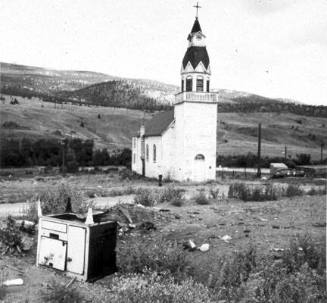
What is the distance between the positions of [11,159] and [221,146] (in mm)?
38616

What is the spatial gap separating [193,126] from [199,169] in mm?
3230

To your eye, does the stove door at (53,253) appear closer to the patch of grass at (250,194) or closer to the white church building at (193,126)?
the patch of grass at (250,194)

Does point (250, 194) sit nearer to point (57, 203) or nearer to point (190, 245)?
point (57, 203)

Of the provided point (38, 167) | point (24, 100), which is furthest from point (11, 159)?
point (24, 100)

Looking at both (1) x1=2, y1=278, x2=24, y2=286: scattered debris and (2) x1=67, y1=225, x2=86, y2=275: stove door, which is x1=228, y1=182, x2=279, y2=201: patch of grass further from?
(1) x1=2, y1=278, x2=24, y2=286: scattered debris

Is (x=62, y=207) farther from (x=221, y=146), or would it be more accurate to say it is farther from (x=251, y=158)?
(x=221, y=146)

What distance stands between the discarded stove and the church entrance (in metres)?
23.9

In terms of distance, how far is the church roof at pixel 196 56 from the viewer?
3184cm

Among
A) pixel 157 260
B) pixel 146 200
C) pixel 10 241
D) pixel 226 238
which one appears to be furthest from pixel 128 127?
pixel 157 260

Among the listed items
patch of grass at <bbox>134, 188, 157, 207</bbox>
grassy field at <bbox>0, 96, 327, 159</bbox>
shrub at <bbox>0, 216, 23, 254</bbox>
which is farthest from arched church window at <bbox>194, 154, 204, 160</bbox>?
grassy field at <bbox>0, 96, 327, 159</bbox>

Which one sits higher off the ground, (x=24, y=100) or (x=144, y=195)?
(x=24, y=100)

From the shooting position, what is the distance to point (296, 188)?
837 inches

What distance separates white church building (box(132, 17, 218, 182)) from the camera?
3200 centimetres

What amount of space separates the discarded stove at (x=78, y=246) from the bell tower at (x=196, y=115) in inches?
935
